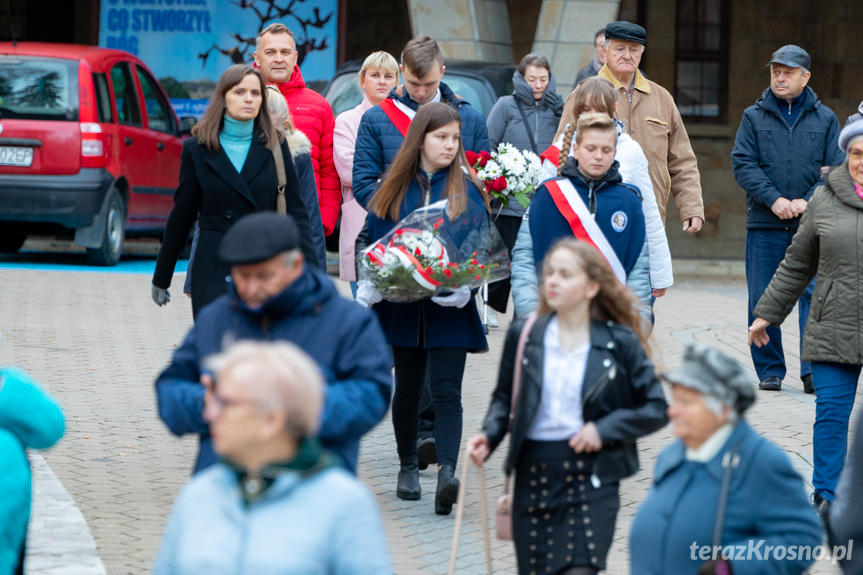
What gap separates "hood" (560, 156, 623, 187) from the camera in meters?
6.13

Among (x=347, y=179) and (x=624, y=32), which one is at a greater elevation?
(x=624, y=32)

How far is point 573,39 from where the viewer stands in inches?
624

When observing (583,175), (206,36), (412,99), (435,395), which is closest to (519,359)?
(583,175)

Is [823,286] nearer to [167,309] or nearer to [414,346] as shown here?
[414,346]

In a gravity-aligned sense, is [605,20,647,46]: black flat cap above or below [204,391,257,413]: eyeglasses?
above

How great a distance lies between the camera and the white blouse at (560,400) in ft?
15.0

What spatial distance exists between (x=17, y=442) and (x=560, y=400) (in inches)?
61.6

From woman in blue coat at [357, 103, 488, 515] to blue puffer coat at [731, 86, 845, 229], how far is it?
3.59m

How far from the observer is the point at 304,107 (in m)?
8.35

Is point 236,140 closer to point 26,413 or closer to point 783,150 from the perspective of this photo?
point 26,413

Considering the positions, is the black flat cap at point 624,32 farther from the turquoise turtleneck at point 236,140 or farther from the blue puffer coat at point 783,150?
the turquoise turtleneck at point 236,140

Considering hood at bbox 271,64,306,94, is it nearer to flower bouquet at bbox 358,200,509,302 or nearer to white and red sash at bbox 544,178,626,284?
flower bouquet at bbox 358,200,509,302

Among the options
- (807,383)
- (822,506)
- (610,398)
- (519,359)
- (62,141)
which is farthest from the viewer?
(62,141)

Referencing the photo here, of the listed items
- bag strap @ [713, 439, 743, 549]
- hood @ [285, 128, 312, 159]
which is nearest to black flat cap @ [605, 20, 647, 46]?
hood @ [285, 128, 312, 159]
